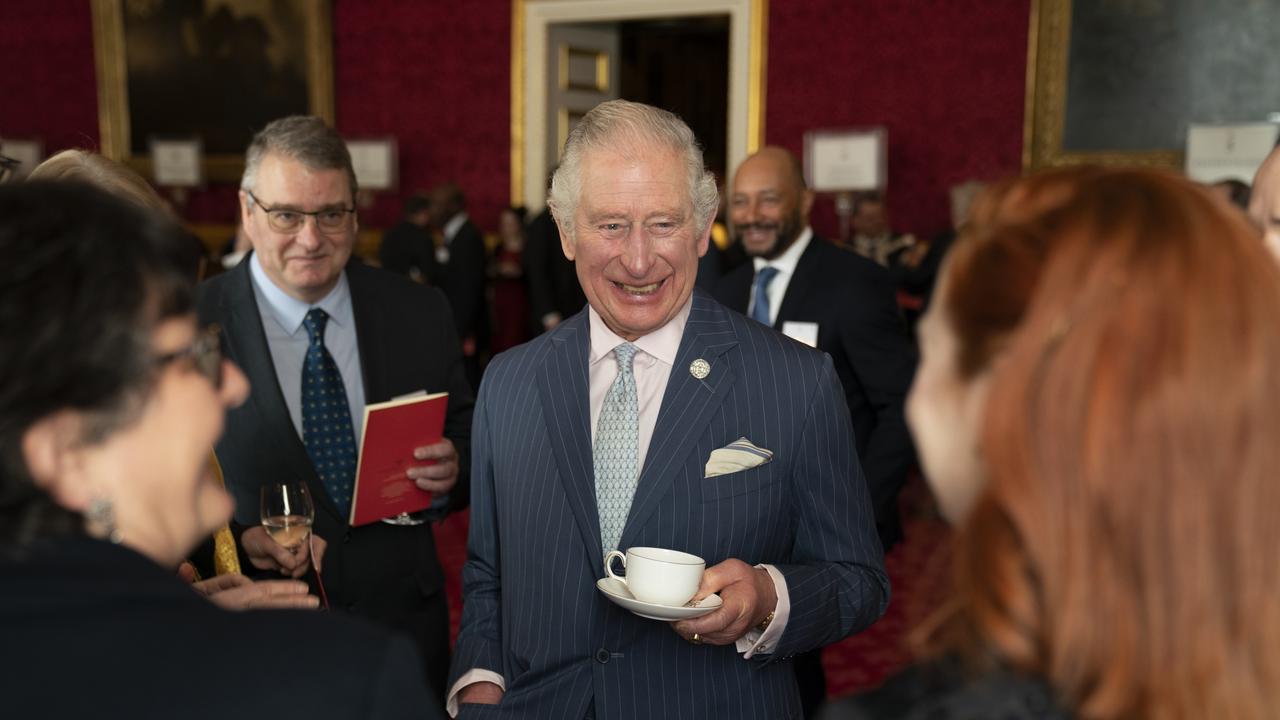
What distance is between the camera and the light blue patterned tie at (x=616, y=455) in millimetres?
2035

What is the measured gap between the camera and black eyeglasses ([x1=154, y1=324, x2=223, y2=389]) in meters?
1.07

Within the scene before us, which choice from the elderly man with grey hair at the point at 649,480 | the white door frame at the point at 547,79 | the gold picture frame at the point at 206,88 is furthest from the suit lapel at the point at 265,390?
the gold picture frame at the point at 206,88

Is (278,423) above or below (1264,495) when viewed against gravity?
below

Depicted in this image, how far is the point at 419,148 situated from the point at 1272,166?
9.58 meters

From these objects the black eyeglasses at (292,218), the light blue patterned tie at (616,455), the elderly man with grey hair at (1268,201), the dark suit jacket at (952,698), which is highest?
the elderly man with grey hair at (1268,201)

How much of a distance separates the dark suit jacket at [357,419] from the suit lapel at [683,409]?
2.64ft

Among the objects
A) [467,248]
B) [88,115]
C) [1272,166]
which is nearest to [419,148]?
[467,248]

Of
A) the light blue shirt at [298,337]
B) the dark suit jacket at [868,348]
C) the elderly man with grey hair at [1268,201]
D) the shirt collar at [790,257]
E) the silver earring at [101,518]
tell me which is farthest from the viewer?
the shirt collar at [790,257]

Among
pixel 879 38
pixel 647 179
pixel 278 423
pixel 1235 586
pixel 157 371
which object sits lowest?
pixel 278 423

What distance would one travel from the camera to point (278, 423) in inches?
97.9

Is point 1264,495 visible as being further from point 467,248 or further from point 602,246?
point 467,248

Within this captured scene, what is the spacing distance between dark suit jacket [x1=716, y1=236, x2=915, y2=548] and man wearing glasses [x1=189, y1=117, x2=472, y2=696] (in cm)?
146

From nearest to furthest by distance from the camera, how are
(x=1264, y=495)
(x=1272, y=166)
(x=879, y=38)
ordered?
1. (x=1264, y=495)
2. (x=1272, y=166)
3. (x=879, y=38)

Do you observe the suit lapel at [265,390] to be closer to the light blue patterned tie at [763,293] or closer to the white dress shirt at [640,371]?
the white dress shirt at [640,371]
